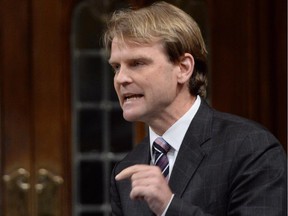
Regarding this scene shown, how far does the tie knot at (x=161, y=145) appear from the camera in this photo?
2188 millimetres

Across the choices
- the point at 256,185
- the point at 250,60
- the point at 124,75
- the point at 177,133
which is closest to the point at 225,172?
the point at 256,185

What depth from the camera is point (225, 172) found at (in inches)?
80.7

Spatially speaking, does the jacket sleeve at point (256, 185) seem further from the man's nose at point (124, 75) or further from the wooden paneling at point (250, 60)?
the wooden paneling at point (250, 60)

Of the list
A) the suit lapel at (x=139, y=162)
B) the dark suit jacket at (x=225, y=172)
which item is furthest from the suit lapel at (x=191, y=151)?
the suit lapel at (x=139, y=162)

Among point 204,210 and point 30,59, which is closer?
point 204,210

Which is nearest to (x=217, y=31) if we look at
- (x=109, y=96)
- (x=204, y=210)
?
Result: (x=109, y=96)

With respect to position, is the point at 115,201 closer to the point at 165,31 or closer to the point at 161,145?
the point at 161,145

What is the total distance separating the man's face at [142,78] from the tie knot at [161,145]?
0.06 m

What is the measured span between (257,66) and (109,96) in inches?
21.8

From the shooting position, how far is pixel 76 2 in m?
3.58

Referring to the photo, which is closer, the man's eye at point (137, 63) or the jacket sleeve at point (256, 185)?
the jacket sleeve at point (256, 185)

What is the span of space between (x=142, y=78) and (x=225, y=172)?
28 cm

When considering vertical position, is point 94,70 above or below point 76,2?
below

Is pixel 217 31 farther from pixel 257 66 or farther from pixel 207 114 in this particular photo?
pixel 207 114
